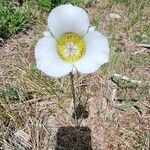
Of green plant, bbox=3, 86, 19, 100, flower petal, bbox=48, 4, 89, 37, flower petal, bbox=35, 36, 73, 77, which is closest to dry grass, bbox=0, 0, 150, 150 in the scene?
green plant, bbox=3, 86, 19, 100

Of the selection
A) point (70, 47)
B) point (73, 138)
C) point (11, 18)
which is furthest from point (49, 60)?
point (11, 18)

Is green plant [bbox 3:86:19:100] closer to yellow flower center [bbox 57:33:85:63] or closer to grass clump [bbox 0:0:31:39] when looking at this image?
grass clump [bbox 0:0:31:39]

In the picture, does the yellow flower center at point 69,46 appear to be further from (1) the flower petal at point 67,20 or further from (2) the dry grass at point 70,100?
(2) the dry grass at point 70,100

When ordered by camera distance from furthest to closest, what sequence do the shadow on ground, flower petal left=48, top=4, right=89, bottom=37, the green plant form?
the green plant < the shadow on ground < flower petal left=48, top=4, right=89, bottom=37

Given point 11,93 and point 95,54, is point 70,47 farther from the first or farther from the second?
point 11,93

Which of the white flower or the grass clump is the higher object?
the white flower

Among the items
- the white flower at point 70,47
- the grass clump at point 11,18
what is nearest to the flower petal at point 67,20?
the white flower at point 70,47

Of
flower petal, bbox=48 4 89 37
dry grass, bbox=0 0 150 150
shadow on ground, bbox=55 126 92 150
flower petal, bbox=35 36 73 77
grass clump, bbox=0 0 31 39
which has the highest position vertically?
flower petal, bbox=48 4 89 37

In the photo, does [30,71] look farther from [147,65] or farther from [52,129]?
[147,65]
